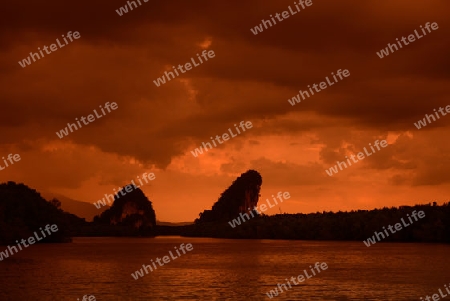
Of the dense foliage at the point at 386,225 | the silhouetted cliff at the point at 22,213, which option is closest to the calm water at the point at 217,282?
the silhouetted cliff at the point at 22,213

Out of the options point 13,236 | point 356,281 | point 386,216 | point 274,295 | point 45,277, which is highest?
point 13,236

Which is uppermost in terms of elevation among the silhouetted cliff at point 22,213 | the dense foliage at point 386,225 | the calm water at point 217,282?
the silhouetted cliff at point 22,213

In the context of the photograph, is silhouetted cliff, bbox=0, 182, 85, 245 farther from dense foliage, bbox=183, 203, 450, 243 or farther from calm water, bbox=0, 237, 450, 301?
dense foliage, bbox=183, 203, 450, 243

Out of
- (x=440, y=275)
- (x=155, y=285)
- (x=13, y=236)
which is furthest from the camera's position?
(x=13, y=236)

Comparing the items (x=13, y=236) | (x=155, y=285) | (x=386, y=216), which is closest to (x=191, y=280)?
(x=155, y=285)

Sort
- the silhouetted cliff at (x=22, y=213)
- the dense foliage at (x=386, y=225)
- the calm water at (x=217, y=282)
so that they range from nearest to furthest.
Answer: the calm water at (x=217, y=282), the silhouetted cliff at (x=22, y=213), the dense foliage at (x=386, y=225)

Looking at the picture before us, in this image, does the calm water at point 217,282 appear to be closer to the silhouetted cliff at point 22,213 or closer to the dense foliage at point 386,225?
the silhouetted cliff at point 22,213

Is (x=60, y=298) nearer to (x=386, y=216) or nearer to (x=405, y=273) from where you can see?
(x=405, y=273)

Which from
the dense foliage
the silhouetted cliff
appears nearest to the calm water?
the silhouetted cliff

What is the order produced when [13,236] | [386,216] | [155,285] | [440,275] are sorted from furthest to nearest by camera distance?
[386,216] < [13,236] < [440,275] < [155,285]

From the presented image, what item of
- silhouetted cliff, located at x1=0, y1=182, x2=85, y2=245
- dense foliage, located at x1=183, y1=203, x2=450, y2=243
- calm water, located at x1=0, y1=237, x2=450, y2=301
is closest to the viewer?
calm water, located at x1=0, y1=237, x2=450, y2=301

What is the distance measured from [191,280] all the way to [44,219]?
9798cm

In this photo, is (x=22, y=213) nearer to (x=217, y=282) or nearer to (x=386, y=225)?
(x=386, y=225)

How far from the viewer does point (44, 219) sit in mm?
152250
